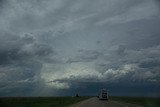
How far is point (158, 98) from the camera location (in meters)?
25.8

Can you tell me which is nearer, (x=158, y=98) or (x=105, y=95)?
(x=158, y=98)

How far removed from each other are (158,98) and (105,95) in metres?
72.6

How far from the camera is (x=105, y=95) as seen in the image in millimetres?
97688
